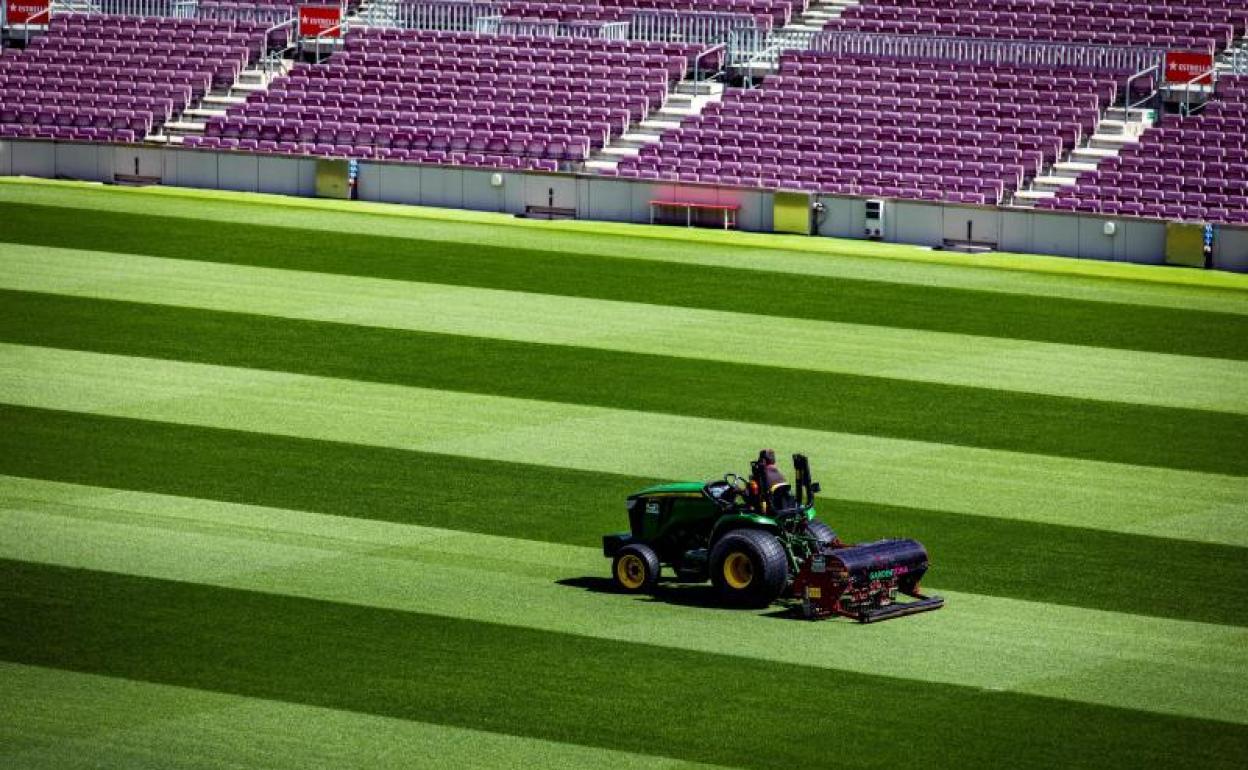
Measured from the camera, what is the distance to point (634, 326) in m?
36.6

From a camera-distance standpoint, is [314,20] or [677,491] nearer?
[677,491]

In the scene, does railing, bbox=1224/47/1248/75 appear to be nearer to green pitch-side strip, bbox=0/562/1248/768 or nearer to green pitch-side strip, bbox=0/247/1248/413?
green pitch-side strip, bbox=0/247/1248/413

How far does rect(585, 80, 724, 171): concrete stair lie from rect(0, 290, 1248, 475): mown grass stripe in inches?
681

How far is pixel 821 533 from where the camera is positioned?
22.1m

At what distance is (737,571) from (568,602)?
64.8 inches

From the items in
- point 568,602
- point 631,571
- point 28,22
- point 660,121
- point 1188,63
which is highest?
point 28,22

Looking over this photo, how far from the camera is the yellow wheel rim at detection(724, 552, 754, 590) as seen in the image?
71.9 feet

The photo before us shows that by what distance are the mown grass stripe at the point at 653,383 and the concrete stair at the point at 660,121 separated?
56.7 feet

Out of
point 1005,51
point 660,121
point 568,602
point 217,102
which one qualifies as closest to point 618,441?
point 568,602

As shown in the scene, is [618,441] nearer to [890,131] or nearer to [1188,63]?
[890,131]

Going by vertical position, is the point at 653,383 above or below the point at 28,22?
below

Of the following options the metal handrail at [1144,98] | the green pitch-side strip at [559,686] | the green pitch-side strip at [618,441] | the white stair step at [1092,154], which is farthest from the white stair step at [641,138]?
the green pitch-side strip at [559,686]

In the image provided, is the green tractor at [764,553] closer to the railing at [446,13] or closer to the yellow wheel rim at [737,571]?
the yellow wheel rim at [737,571]

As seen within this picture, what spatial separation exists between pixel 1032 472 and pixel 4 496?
1205 cm
